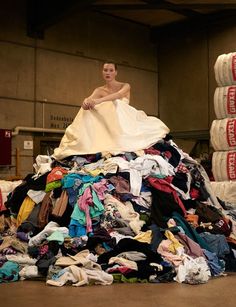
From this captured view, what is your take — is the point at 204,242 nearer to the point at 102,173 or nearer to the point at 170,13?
the point at 102,173

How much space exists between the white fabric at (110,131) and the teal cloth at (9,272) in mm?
1854

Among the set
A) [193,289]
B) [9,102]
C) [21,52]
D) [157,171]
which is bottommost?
[193,289]

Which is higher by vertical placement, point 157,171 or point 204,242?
point 157,171

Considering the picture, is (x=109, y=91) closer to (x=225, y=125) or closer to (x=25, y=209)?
(x=25, y=209)

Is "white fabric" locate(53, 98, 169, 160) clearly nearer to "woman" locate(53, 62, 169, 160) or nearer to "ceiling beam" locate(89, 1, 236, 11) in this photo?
"woman" locate(53, 62, 169, 160)

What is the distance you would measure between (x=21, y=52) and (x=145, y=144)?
19.6 feet

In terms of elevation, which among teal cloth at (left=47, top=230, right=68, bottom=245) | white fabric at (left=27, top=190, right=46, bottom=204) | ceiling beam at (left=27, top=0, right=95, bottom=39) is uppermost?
ceiling beam at (left=27, top=0, right=95, bottom=39)

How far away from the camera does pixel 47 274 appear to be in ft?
13.9

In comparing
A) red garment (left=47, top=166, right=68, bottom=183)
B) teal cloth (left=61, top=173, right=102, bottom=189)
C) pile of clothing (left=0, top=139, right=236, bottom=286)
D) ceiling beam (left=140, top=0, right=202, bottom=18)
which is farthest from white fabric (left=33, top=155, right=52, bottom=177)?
ceiling beam (left=140, top=0, right=202, bottom=18)

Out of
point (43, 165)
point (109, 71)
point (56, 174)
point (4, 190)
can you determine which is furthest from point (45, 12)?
point (56, 174)

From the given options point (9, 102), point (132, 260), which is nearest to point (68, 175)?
point (132, 260)

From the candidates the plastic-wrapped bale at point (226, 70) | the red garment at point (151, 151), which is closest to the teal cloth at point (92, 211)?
the red garment at point (151, 151)

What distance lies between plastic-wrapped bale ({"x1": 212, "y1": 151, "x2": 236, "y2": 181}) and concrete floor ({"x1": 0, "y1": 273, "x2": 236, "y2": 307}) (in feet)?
12.3

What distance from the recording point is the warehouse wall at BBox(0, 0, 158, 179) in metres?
10.6
